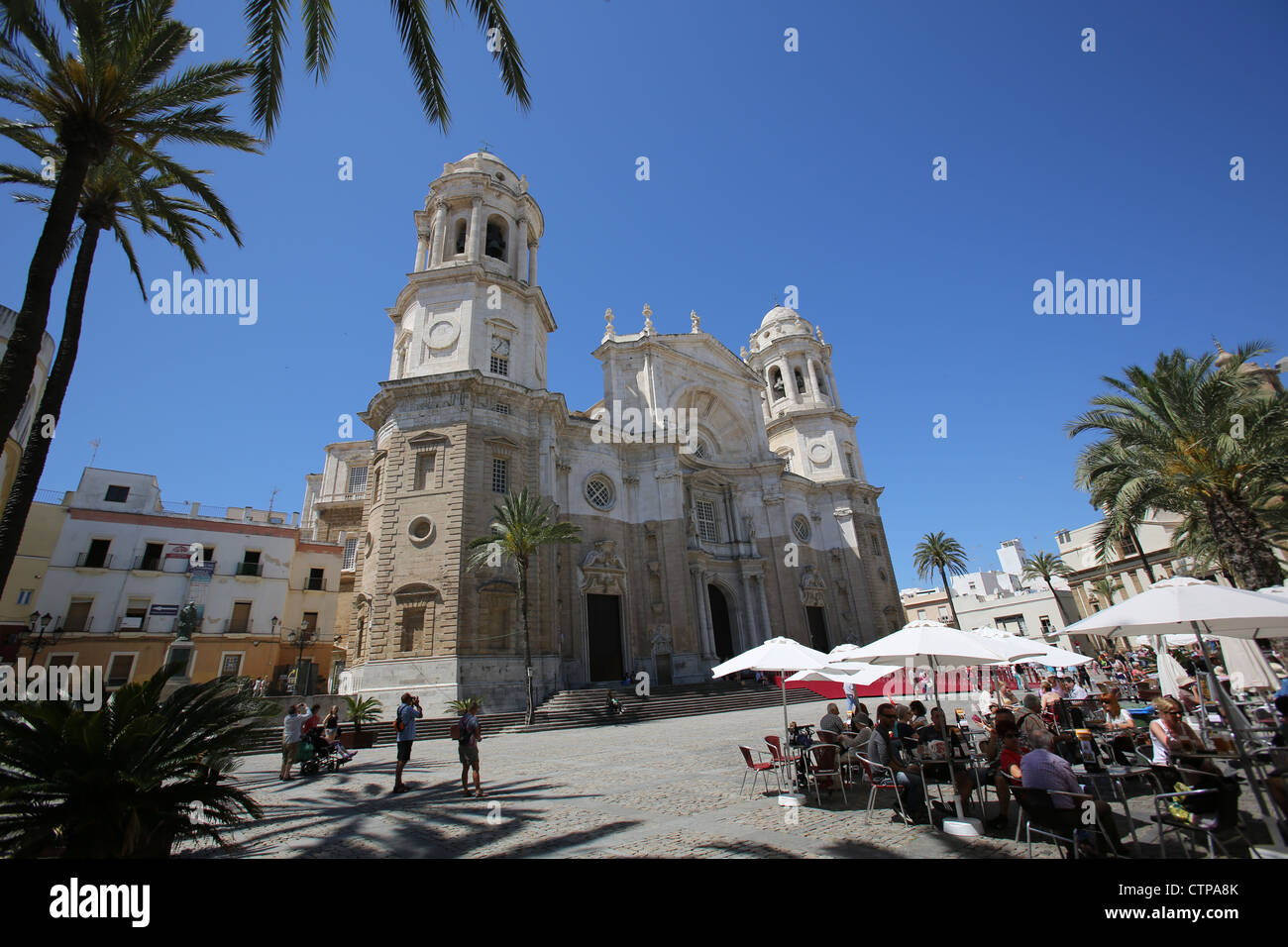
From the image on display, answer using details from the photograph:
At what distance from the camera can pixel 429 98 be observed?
8.41m

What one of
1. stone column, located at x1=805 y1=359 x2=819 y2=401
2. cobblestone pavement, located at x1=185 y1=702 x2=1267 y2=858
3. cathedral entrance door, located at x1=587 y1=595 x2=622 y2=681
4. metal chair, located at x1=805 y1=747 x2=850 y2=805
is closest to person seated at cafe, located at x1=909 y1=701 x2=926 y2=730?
cobblestone pavement, located at x1=185 y1=702 x2=1267 y2=858

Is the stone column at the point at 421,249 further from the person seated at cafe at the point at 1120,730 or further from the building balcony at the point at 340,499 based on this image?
the person seated at cafe at the point at 1120,730

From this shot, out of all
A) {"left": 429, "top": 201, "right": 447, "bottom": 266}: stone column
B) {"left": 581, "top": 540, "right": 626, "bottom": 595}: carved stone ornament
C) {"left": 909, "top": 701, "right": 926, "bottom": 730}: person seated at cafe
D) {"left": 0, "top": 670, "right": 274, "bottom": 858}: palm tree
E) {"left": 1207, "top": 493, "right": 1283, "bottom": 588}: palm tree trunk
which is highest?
{"left": 429, "top": 201, "right": 447, "bottom": 266}: stone column

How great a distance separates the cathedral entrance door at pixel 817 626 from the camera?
37.3 meters

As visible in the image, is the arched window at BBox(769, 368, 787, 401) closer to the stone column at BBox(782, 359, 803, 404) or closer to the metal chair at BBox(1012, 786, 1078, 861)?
the stone column at BBox(782, 359, 803, 404)

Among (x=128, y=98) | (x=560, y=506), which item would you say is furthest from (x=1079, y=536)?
(x=128, y=98)

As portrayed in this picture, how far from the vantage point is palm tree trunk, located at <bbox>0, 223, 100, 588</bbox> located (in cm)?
870

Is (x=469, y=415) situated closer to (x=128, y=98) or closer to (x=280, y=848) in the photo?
(x=128, y=98)

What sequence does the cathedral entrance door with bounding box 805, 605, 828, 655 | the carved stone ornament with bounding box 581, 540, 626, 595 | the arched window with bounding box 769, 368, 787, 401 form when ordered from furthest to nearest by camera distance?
the arched window with bounding box 769, 368, 787, 401
the cathedral entrance door with bounding box 805, 605, 828, 655
the carved stone ornament with bounding box 581, 540, 626, 595

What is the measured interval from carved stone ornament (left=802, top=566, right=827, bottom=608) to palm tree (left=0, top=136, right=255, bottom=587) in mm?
33498

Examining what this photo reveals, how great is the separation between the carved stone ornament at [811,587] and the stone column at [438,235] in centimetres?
2863

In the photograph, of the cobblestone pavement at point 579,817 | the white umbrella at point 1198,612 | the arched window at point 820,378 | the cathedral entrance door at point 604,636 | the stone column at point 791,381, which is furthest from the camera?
the arched window at point 820,378

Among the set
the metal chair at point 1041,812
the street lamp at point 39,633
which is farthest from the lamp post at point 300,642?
the metal chair at point 1041,812

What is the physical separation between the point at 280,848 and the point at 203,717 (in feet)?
7.66
